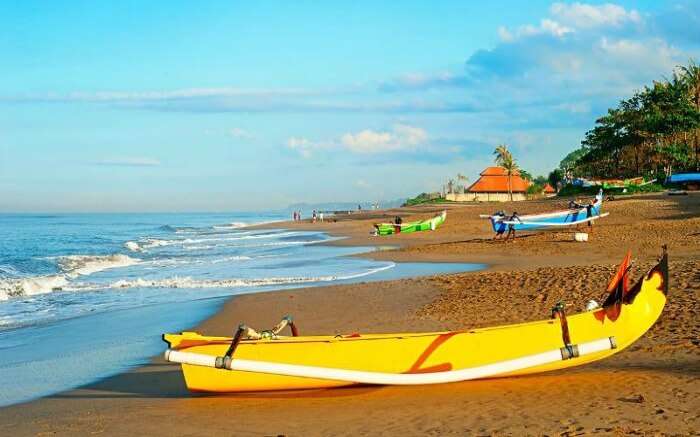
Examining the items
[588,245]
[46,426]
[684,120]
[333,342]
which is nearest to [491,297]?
[333,342]

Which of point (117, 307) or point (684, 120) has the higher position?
Answer: point (684, 120)

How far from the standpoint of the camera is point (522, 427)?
5.93 meters

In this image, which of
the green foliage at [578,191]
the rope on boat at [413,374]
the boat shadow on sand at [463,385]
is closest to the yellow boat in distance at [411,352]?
the rope on boat at [413,374]

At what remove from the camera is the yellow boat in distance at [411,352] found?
699 cm

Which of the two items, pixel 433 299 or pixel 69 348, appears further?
pixel 433 299

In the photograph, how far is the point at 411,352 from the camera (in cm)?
730

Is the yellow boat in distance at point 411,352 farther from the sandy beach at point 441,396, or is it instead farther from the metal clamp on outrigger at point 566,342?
the sandy beach at point 441,396

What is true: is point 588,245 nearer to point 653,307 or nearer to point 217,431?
point 653,307

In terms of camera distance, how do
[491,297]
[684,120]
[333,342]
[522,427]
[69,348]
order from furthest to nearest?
[684,120], [491,297], [69,348], [333,342], [522,427]

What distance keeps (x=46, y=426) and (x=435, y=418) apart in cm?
396

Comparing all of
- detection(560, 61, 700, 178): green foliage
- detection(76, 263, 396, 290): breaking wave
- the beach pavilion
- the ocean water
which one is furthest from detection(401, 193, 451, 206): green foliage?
detection(76, 263, 396, 290): breaking wave

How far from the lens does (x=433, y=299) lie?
13.8 m

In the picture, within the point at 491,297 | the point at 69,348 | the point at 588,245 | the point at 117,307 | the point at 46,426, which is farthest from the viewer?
the point at 588,245

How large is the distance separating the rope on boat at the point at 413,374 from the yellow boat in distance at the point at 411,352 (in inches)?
0.4
